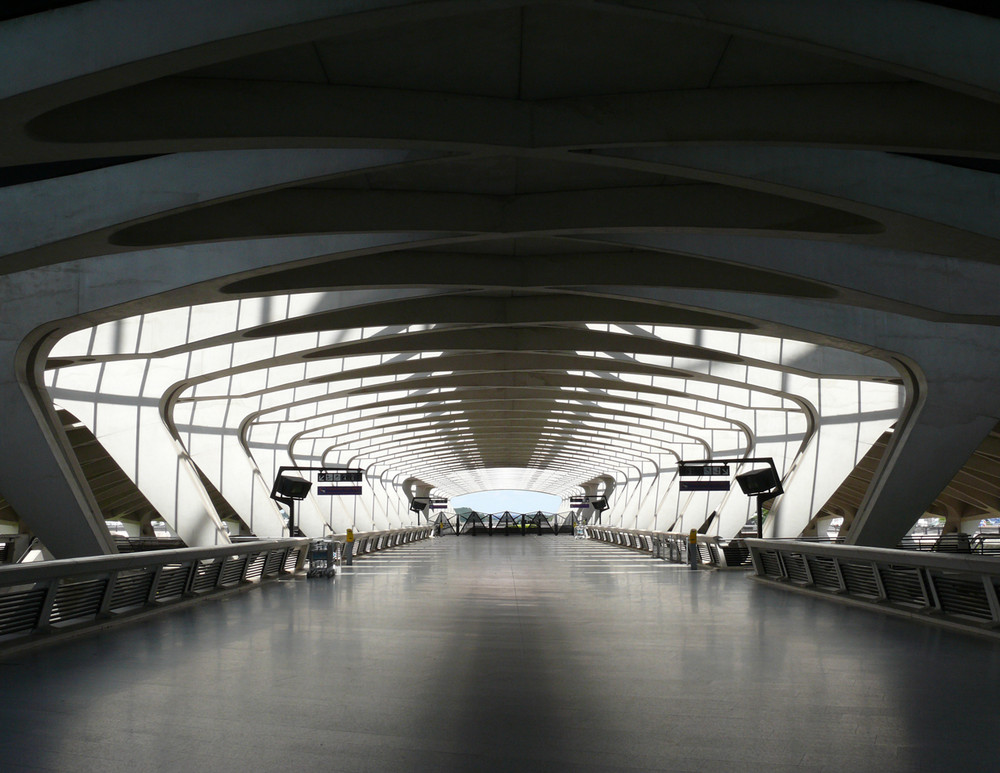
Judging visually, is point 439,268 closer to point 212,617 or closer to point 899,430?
point 212,617

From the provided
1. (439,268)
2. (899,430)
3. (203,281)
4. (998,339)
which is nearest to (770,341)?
(899,430)

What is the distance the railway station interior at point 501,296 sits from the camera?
228 inches

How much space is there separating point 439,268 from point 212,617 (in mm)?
6122

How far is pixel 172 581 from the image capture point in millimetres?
13414

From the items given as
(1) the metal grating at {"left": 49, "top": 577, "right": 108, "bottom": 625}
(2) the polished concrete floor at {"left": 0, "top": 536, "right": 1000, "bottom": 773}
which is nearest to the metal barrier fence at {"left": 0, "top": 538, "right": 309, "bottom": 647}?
(1) the metal grating at {"left": 49, "top": 577, "right": 108, "bottom": 625}

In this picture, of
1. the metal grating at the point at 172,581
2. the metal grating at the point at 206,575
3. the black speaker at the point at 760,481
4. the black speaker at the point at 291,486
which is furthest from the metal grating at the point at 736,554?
the metal grating at the point at 172,581

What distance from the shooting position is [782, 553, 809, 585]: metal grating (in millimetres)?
16811

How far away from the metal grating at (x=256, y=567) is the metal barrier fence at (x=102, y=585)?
84 cm

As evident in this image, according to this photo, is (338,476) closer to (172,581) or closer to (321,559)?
(321,559)

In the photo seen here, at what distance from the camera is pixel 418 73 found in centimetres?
753

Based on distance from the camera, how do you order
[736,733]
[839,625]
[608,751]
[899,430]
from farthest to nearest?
[899,430] < [839,625] < [736,733] < [608,751]

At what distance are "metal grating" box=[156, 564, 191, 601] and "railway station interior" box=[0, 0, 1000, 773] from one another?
0.24ft

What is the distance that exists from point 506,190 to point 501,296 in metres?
6.31

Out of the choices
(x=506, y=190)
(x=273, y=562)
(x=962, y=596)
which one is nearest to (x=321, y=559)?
(x=273, y=562)
